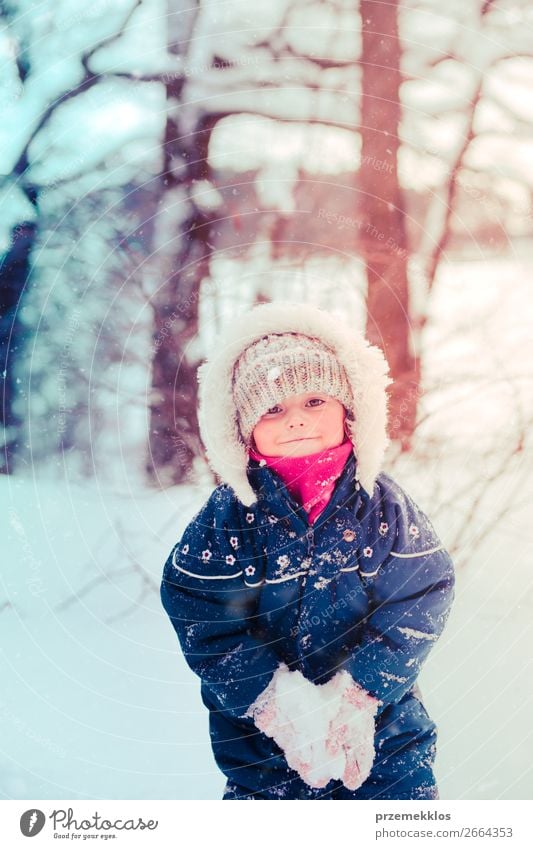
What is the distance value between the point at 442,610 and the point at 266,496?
195 mm

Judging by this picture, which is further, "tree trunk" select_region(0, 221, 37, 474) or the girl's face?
"tree trunk" select_region(0, 221, 37, 474)

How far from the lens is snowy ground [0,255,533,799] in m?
0.71

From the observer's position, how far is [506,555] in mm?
741

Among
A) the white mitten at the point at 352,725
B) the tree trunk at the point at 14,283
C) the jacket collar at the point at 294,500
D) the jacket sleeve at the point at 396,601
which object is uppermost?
the tree trunk at the point at 14,283

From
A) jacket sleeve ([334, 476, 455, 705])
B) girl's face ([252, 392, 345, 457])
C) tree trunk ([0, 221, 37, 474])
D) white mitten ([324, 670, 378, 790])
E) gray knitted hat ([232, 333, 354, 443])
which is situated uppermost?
tree trunk ([0, 221, 37, 474])

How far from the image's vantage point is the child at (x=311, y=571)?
0.59m

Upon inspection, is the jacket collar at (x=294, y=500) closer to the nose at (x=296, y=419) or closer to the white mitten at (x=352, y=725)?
the nose at (x=296, y=419)

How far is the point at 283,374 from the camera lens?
0.58 metres

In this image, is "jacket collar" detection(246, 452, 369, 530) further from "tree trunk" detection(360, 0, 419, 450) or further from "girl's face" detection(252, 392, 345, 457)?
"tree trunk" detection(360, 0, 419, 450)

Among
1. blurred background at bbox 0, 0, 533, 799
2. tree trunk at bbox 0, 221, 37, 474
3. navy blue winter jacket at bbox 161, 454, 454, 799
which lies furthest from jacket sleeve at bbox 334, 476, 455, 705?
tree trunk at bbox 0, 221, 37, 474

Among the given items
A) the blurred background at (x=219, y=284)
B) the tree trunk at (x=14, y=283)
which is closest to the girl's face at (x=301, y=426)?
the blurred background at (x=219, y=284)

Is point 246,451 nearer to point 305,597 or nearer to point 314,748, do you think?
point 305,597

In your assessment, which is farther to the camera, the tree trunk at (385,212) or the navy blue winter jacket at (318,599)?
the tree trunk at (385,212)

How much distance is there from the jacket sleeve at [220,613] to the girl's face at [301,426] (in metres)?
0.08
